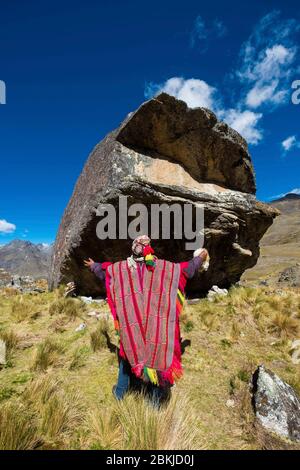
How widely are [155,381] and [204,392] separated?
Answer: 1.60 metres

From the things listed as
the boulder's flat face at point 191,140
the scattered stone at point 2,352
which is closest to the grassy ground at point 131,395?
the scattered stone at point 2,352

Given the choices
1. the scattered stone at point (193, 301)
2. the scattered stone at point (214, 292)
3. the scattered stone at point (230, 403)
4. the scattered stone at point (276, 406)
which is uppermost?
the scattered stone at point (214, 292)

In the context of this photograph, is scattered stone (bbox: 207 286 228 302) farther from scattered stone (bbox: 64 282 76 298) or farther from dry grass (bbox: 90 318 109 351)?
scattered stone (bbox: 64 282 76 298)

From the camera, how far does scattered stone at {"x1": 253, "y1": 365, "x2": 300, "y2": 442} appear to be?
4352mm

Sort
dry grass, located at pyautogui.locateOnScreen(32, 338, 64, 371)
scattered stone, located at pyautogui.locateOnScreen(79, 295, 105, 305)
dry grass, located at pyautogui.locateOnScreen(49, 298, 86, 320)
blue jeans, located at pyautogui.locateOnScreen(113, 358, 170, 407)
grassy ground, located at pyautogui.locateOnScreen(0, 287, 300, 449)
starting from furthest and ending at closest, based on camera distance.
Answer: scattered stone, located at pyautogui.locateOnScreen(79, 295, 105, 305) < dry grass, located at pyautogui.locateOnScreen(49, 298, 86, 320) < dry grass, located at pyautogui.locateOnScreen(32, 338, 64, 371) < blue jeans, located at pyautogui.locateOnScreen(113, 358, 170, 407) < grassy ground, located at pyautogui.locateOnScreen(0, 287, 300, 449)

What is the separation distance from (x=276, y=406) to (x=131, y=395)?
7.80ft

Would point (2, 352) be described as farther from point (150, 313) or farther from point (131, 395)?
point (150, 313)

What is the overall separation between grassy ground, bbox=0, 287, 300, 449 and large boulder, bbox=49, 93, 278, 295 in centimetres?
175

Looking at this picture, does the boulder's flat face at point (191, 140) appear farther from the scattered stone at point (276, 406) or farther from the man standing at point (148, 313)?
the scattered stone at point (276, 406)

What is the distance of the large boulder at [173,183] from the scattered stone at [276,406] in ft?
19.3

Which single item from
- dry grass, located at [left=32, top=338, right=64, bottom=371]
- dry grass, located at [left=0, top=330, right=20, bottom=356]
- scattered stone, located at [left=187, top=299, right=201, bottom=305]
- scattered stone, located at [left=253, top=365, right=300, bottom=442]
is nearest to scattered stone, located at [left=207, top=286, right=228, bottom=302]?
scattered stone, located at [left=187, top=299, right=201, bottom=305]

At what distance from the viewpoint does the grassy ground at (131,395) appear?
3705mm
